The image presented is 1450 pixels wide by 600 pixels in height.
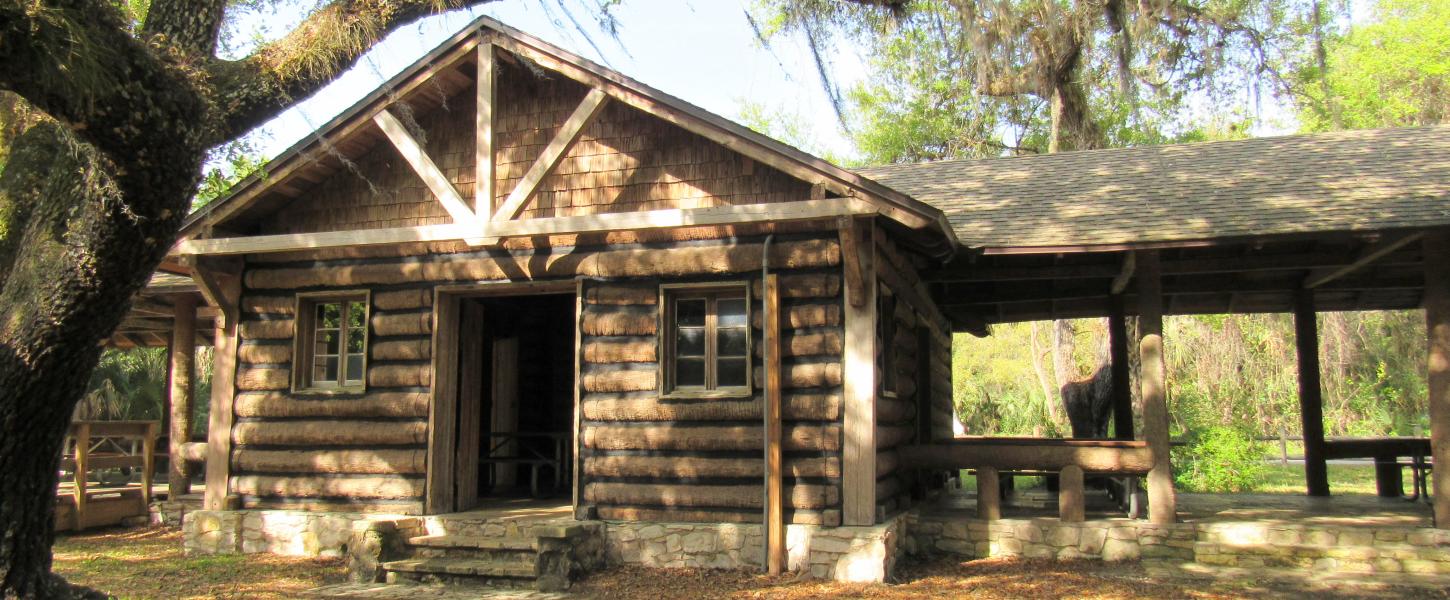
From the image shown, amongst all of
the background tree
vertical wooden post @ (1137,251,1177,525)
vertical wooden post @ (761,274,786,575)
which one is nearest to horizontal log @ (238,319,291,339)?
the background tree

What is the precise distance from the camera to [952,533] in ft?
33.3

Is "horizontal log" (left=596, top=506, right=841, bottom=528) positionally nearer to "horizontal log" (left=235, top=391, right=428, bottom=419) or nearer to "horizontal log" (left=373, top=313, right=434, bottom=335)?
"horizontal log" (left=235, top=391, right=428, bottom=419)

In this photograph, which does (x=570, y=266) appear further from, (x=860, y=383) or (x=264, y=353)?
(x=264, y=353)

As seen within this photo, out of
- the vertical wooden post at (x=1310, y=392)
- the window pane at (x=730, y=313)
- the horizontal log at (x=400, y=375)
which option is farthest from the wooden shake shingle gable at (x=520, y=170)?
the vertical wooden post at (x=1310, y=392)

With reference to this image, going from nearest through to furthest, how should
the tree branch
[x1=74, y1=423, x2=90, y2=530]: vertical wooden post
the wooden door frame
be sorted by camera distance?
1. the tree branch
2. the wooden door frame
3. [x1=74, y1=423, x2=90, y2=530]: vertical wooden post

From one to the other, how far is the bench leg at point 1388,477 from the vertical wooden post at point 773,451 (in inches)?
310

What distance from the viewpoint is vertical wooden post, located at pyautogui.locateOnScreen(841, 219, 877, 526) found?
348 inches

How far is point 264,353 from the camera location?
432 inches

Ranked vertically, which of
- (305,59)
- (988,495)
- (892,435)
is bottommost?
(988,495)

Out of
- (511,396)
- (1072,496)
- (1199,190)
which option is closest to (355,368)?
(511,396)

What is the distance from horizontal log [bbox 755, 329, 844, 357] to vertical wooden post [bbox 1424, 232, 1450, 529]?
17.5ft

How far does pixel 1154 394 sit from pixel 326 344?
8744mm

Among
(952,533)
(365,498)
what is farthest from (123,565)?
(952,533)

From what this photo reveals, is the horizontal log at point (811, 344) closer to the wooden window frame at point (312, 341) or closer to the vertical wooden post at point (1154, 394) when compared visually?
the vertical wooden post at point (1154, 394)
